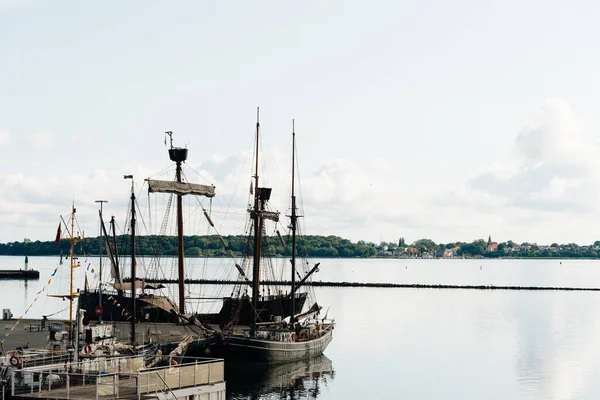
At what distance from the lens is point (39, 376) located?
38031mm

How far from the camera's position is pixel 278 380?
7619 centimetres

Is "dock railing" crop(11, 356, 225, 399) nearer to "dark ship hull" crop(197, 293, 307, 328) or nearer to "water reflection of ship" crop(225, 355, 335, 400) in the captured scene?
"water reflection of ship" crop(225, 355, 335, 400)

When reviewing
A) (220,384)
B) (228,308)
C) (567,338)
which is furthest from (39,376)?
(567,338)

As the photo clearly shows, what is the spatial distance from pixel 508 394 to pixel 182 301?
3425 cm

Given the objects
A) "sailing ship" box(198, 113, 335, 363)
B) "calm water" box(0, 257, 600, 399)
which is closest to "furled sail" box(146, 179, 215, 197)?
"sailing ship" box(198, 113, 335, 363)

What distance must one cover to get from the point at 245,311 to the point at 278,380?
82.5 ft

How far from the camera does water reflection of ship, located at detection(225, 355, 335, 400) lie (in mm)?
69688

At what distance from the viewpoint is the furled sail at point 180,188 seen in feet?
289

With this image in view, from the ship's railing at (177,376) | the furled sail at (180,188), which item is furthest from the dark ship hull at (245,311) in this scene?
the ship's railing at (177,376)

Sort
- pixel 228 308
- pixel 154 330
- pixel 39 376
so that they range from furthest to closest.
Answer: pixel 228 308 → pixel 154 330 → pixel 39 376

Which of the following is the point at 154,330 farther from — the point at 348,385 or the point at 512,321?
the point at 512,321

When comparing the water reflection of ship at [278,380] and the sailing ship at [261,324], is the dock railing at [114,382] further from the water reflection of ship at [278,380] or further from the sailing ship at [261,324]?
the sailing ship at [261,324]

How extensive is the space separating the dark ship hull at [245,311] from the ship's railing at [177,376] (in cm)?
5042

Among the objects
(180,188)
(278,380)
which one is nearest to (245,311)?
(180,188)
